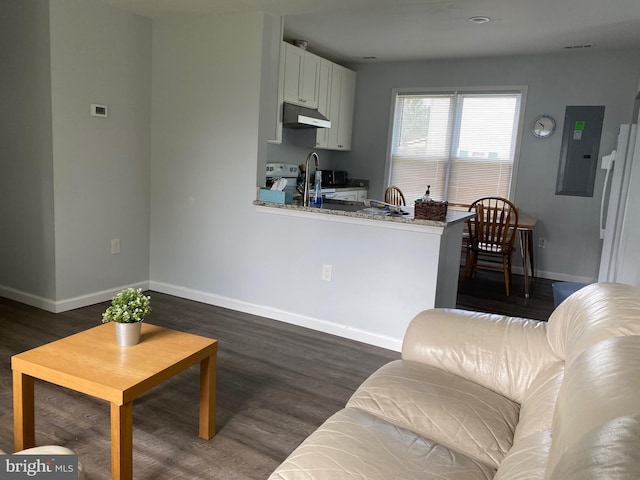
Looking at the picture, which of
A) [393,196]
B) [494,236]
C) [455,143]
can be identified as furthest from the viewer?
[393,196]

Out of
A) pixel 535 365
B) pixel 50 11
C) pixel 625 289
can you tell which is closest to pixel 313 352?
pixel 535 365

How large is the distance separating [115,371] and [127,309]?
0.86 ft

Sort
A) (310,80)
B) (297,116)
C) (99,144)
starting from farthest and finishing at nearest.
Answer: (310,80) < (297,116) < (99,144)

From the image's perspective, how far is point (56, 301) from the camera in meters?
3.41

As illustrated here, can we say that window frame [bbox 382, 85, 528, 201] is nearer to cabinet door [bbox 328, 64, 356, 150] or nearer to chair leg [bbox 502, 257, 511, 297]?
cabinet door [bbox 328, 64, 356, 150]

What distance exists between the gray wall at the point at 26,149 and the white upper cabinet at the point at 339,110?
2.87 metres

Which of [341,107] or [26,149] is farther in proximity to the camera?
[341,107]

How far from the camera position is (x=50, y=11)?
3.10 metres

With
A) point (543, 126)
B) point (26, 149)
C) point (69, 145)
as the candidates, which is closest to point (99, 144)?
point (69, 145)

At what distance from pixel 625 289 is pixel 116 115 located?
11.3 ft

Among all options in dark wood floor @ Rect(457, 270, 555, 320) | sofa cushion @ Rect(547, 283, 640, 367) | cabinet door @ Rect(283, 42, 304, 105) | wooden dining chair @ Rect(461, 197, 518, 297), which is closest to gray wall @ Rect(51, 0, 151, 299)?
cabinet door @ Rect(283, 42, 304, 105)

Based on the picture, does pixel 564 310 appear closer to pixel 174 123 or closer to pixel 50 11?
pixel 174 123

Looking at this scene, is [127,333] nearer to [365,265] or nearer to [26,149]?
[365,265]

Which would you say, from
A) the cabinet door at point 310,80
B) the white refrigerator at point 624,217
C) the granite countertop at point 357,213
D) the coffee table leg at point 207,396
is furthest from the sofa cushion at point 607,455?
the cabinet door at point 310,80
